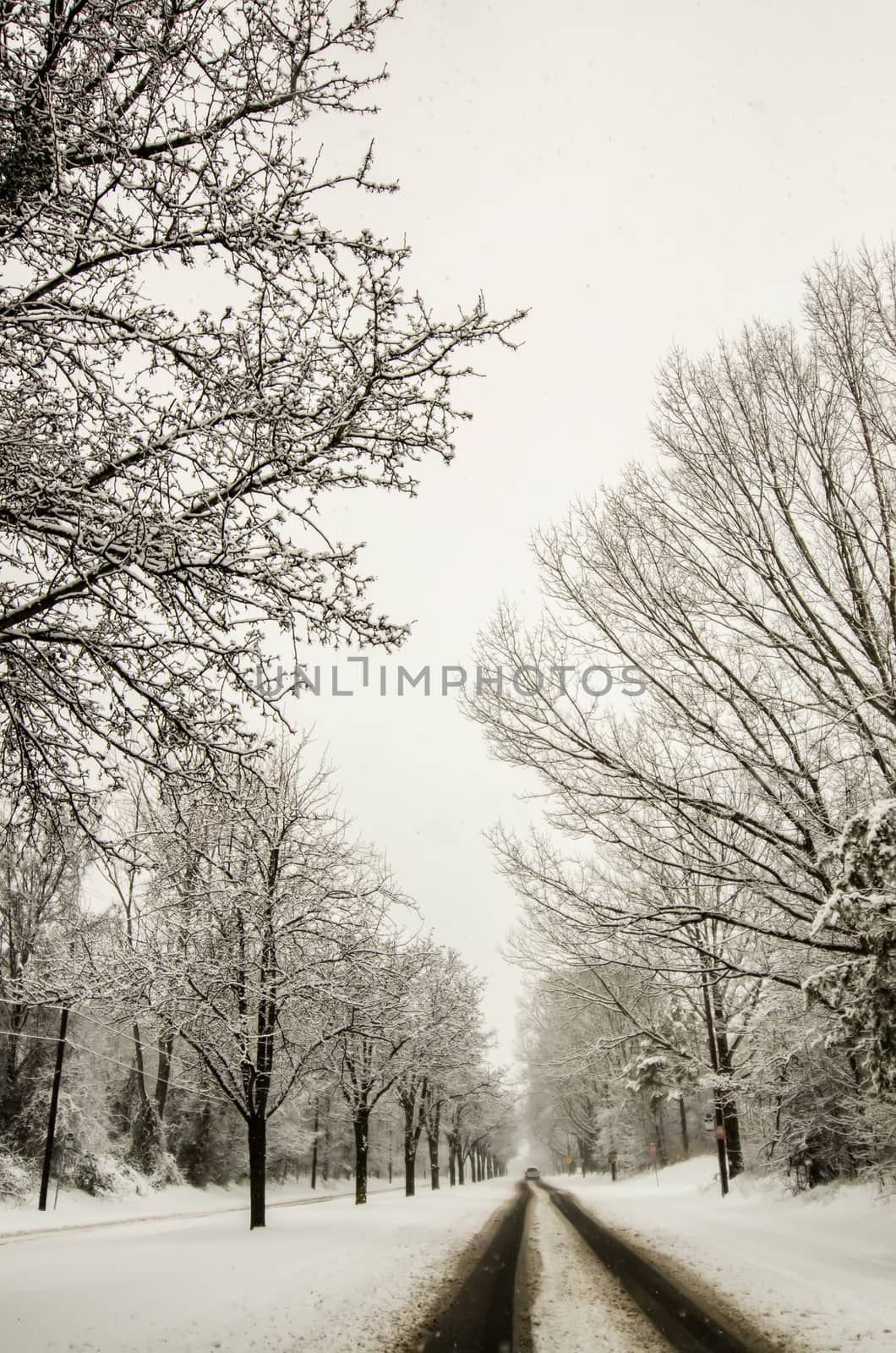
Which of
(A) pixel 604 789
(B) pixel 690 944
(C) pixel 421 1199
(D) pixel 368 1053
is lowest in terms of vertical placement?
(C) pixel 421 1199

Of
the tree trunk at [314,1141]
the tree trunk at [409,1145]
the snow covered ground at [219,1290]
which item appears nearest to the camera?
the snow covered ground at [219,1290]

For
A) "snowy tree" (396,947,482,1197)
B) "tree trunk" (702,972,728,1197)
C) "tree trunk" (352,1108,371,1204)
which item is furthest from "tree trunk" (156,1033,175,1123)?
"tree trunk" (702,972,728,1197)

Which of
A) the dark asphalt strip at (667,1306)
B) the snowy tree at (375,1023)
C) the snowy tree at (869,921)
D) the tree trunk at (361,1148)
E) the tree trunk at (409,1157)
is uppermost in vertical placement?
the snowy tree at (869,921)

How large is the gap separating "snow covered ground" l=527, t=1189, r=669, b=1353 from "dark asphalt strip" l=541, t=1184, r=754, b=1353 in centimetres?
16

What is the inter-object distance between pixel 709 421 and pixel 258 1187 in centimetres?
1388

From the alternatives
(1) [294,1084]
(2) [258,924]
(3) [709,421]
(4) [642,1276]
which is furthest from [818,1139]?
(3) [709,421]

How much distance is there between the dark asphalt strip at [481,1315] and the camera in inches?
259

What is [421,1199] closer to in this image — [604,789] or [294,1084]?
[294,1084]

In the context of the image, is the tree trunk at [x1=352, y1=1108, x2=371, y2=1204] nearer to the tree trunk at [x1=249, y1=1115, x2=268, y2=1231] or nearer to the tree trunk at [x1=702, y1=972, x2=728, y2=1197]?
the tree trunk at [x1=249, y1=1115, x2=268, y2=1231]

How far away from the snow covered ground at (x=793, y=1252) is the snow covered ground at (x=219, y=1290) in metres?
3.70

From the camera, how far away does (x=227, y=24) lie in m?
3.79

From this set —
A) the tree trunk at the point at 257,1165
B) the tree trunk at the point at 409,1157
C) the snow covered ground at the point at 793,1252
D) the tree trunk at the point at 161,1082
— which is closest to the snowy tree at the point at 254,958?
the tree trunk at the point at 257,1165

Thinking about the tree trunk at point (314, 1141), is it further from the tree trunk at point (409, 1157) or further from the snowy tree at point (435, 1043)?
the tree trunk at point (409, 1157)

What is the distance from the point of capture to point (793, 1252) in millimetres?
11172
